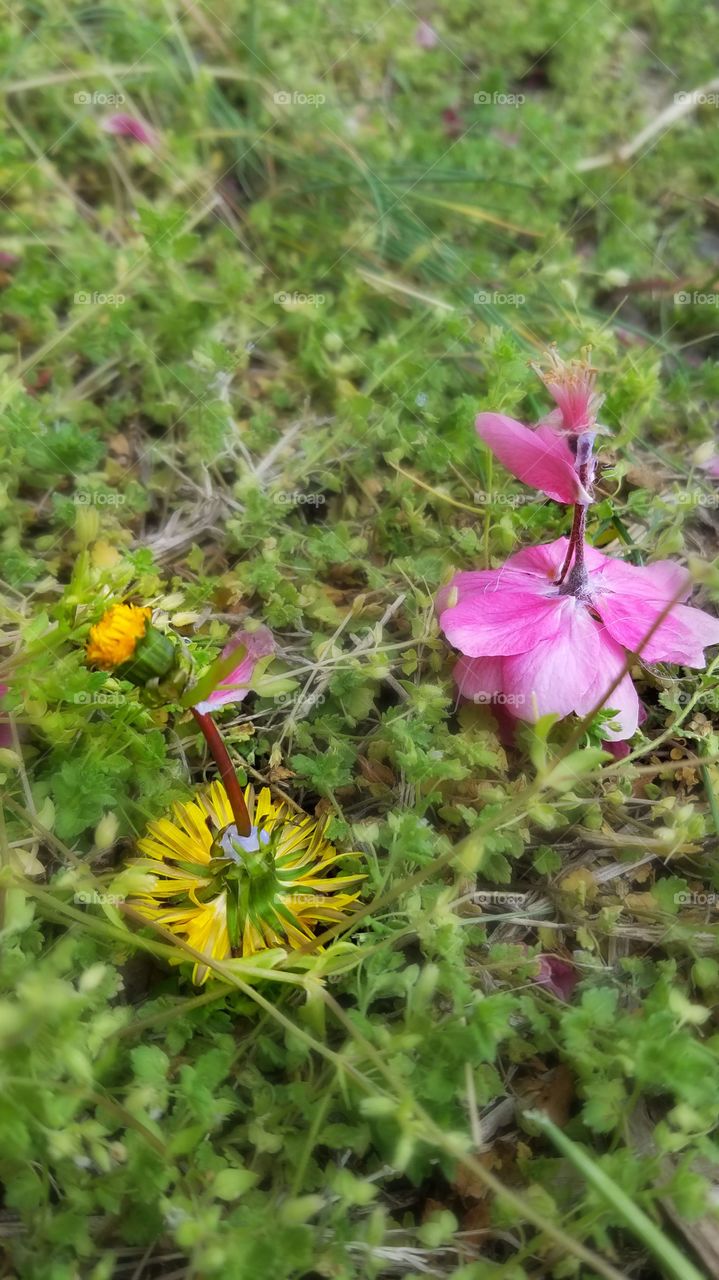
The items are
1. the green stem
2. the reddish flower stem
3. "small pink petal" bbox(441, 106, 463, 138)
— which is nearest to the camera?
the green stem

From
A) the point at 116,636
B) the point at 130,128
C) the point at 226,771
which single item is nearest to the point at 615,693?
the point at 226,771

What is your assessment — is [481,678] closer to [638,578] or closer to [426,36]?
[638,578]

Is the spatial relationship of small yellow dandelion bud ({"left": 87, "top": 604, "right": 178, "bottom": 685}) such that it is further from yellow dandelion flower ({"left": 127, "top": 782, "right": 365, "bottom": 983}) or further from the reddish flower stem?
yellow dandelion flower ({"left": 127, "top": 782, "right": 365, "bottom": 983})

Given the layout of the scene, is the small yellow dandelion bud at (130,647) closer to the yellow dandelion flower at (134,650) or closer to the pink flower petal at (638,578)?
the yellow dandelion flower at (134,650)

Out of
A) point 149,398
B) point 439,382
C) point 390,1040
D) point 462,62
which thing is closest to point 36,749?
point 390,1040

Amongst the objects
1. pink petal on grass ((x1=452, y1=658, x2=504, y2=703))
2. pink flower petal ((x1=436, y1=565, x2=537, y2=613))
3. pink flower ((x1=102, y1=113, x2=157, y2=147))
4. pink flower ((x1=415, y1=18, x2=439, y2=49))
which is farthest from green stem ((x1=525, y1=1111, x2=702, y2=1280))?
pink flower ((x1=415, y1=18, x2=439, y2=49))

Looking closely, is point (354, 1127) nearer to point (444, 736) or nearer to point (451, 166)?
point (444, 736)

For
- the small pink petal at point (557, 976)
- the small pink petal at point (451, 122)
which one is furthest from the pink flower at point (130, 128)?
the small pink petal at point (557, 976)
